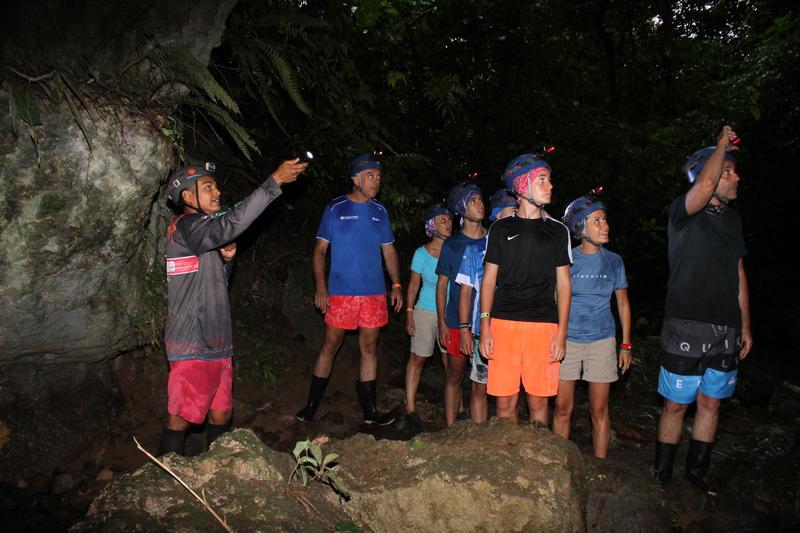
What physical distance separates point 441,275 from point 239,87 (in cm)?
388

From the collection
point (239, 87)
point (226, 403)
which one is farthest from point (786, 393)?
point (239, 87)

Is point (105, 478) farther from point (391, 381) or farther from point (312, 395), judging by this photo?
point (391, 381)

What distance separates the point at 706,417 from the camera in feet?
15.0

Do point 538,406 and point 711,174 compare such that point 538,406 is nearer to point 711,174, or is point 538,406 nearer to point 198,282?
point 711,174

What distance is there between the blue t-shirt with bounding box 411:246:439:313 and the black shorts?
2.35 m

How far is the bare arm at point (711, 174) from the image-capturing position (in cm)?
416

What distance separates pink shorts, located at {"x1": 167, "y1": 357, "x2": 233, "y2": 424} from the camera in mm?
4000

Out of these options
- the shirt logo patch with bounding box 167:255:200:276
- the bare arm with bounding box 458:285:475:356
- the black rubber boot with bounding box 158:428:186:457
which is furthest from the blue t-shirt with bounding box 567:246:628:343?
the black rubber boot with bounding box 158:428:186:457

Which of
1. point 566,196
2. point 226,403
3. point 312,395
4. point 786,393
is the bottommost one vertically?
point 786,393

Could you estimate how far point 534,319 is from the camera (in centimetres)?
431

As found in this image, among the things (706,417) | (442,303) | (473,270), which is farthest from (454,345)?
(706,417)

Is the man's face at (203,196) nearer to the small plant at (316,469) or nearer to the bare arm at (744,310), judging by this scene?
the small plant at (316,469)

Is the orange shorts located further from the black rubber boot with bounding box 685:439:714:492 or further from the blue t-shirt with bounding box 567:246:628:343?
the black rubber boot with bounding box 685:439:714:492

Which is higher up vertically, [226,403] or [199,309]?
[199,309]
